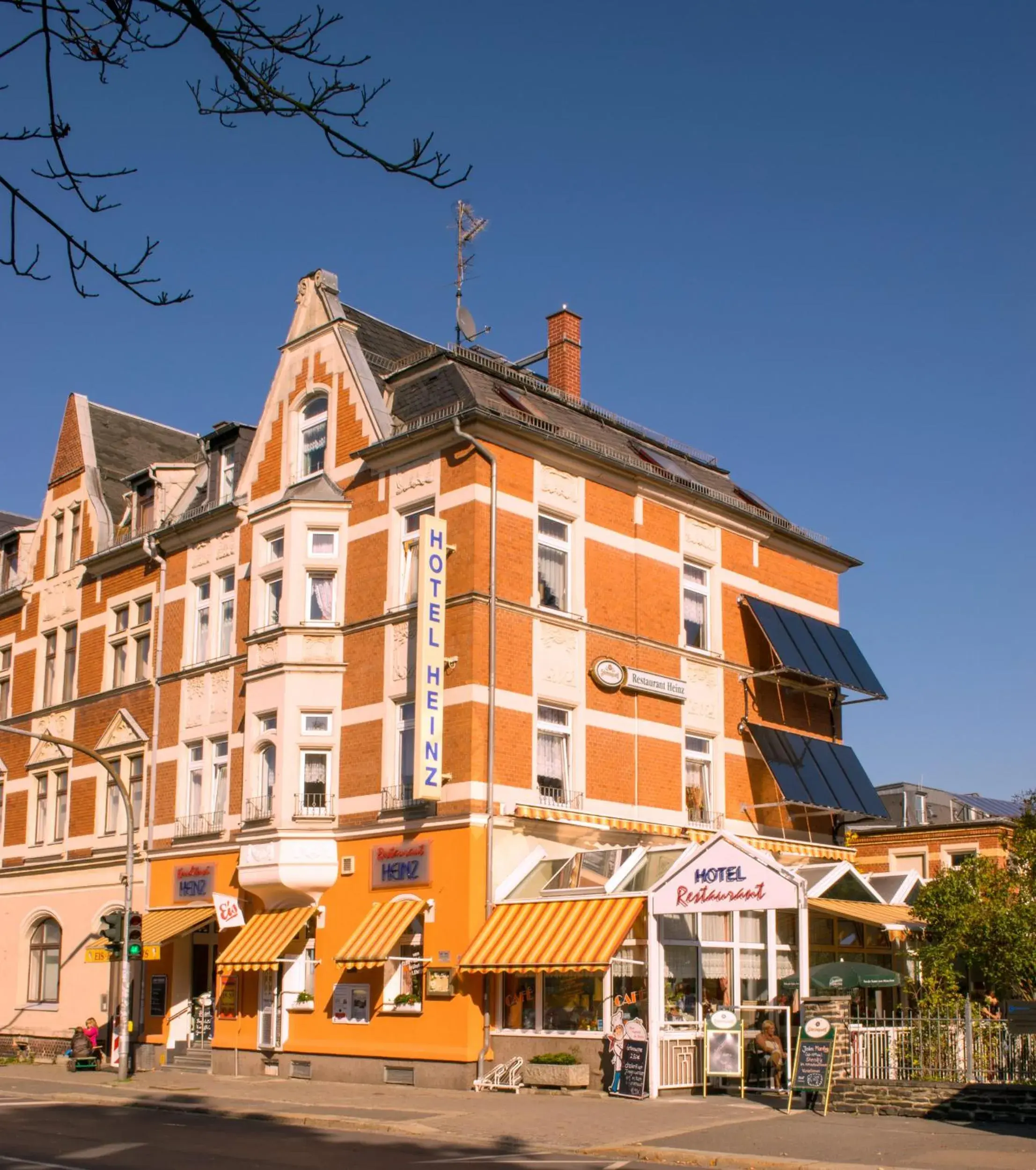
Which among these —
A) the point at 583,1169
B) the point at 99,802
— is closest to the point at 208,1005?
the point at 99,802

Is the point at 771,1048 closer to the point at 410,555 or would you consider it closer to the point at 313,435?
the point at 410,555

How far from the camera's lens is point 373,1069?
27.0 m

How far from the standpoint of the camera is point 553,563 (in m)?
29.8

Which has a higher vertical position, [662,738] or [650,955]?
[662,738]

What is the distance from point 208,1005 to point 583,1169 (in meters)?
19.3

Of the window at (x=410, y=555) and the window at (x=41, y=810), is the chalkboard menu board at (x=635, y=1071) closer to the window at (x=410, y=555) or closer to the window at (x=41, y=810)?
the window at (x=410, y=555)

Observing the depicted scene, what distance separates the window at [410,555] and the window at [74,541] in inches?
569

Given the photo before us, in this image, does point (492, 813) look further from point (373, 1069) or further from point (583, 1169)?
point (583, 1169)

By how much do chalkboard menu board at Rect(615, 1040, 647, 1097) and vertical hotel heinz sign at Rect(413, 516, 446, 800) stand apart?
228 inches

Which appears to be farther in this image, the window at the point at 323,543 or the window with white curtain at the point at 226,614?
the window with white curtain at the point at 226,614

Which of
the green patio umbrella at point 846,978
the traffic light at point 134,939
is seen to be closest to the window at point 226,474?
the traffic light at point 134,939

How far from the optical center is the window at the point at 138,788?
35375 mm

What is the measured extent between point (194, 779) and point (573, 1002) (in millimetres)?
12494

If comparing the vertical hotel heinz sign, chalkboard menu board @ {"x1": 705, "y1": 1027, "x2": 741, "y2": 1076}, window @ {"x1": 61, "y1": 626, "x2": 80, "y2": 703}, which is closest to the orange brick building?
the vertical hotel heinz sign
